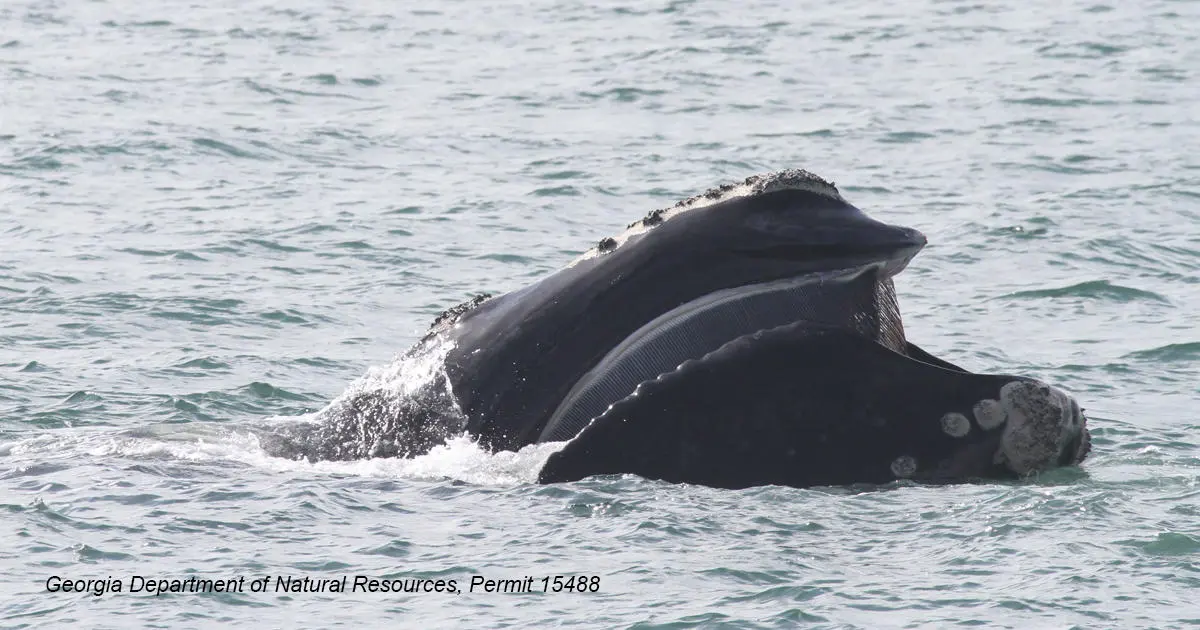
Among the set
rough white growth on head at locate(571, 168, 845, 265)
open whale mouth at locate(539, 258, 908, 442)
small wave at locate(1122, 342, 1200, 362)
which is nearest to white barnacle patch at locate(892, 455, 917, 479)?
open whale mouth at locate(539, 258, 908, 442)

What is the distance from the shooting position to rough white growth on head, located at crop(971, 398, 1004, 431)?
26.6 feet

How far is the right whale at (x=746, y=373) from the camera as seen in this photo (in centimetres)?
814

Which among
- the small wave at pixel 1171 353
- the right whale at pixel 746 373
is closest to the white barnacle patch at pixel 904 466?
the right whale at pixel 746 373

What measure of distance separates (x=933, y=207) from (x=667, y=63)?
10.7 meters

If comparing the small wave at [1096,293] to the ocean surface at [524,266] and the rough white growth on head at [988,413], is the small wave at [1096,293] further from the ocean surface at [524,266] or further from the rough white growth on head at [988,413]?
the rough white growth on head at [988,413]

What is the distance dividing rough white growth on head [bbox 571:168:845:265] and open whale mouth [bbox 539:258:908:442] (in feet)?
1.32

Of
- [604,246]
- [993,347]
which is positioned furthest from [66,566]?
[993,347]

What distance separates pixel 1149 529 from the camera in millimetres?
8852

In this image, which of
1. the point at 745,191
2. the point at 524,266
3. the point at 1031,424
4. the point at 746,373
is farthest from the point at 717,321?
the point at 524,266

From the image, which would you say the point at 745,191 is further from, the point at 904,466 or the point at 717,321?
the point at 904,466

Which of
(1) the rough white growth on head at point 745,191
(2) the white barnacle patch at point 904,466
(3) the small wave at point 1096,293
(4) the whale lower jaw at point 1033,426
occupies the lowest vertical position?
(3) the small wave at point 1096,293

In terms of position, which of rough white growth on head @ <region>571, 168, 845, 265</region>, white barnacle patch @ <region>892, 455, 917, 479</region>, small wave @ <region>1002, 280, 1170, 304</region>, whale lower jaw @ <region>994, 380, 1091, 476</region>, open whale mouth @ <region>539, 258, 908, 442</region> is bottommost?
small wave @ <region>1002, 280, 1170, 304</region>

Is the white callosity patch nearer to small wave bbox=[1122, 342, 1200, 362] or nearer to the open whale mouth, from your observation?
the open whale mouth

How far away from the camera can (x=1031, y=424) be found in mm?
8172
